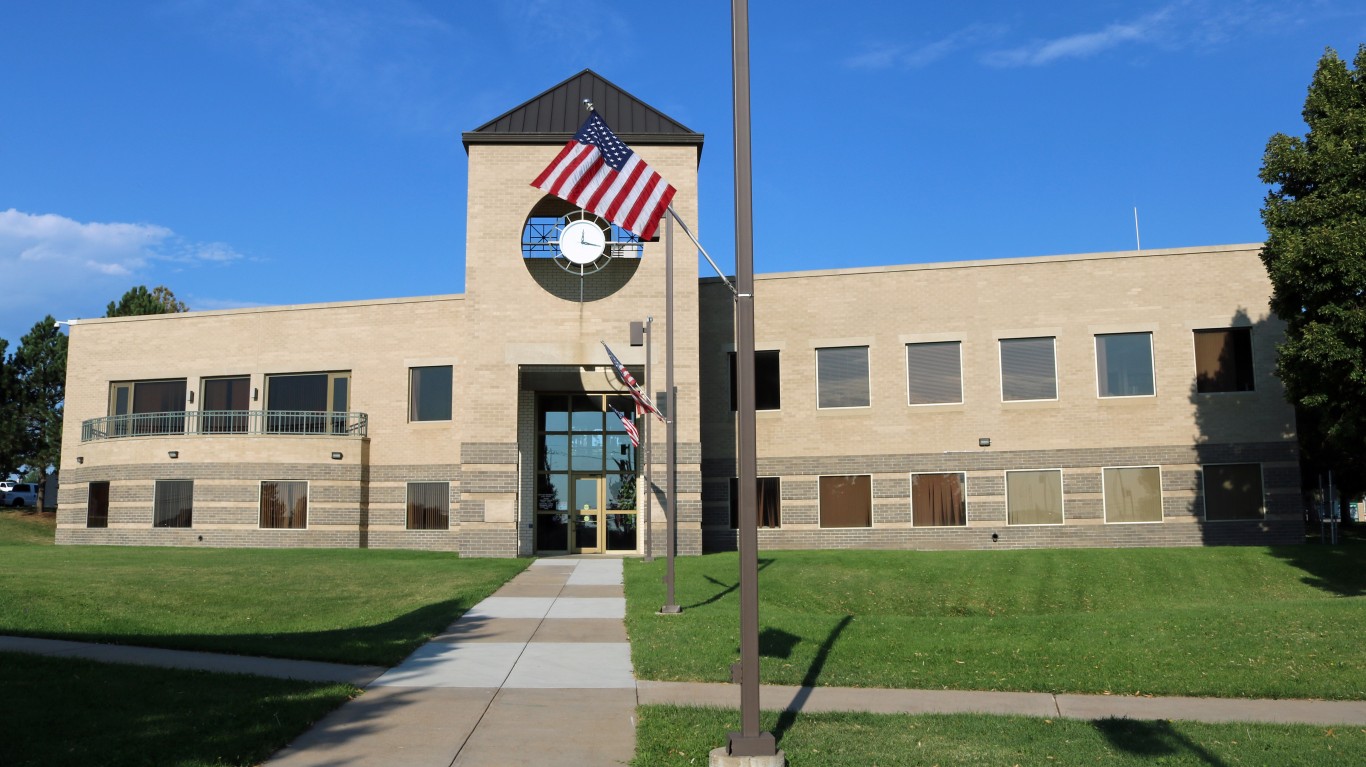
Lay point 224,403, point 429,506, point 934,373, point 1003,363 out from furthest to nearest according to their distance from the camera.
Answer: point 224,403, point 429,506, point 934,373, point 1003,363

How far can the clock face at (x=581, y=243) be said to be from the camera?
29359 mm

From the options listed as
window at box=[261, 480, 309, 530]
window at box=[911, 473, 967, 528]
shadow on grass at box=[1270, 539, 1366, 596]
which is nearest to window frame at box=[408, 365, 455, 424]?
window at box=[261, 480, 309, 530]

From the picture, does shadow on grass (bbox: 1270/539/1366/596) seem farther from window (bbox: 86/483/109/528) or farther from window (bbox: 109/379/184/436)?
window (bbox: 86/483/109/528)

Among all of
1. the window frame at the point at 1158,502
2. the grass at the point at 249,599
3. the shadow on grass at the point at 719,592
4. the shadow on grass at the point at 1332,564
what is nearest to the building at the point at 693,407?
the window frame at the point at 1158,502

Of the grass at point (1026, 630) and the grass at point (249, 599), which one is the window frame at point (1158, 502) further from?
the grass at point (249, 599)

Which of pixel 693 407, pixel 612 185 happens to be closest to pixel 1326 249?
pixel 693 407

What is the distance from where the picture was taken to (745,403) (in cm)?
862

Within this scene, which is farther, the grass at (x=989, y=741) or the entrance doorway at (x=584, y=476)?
the entrance doorway at (x=584, y=476)

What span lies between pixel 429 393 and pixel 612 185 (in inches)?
930

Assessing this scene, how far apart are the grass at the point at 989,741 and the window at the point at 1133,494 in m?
22.2

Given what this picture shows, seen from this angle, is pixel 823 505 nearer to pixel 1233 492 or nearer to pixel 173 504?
pixel 1233 492

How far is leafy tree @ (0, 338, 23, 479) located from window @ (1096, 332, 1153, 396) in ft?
151

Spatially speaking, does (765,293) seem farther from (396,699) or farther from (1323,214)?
(396,699)

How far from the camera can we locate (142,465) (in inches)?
1342
